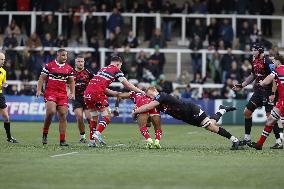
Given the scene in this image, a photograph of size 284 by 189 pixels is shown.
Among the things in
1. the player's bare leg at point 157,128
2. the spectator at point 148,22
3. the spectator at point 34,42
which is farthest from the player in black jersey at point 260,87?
the spectator at point 148,22

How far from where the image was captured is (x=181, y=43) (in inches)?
1599

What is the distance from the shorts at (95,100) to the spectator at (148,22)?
62.7 ft

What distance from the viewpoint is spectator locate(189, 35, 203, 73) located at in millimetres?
37906

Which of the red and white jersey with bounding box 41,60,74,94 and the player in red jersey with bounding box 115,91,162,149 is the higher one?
the red and white jersey with bounding box 41,60,74,94

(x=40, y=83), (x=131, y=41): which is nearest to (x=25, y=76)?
(x=131, y=41)

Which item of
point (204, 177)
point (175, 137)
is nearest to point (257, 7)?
point (175, 137)

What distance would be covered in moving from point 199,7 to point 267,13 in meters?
3.32

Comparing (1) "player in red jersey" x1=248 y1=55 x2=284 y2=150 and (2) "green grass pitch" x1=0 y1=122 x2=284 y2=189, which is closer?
(2) "green grass pitch" x1=0 y1=122 x2=284 y2=189

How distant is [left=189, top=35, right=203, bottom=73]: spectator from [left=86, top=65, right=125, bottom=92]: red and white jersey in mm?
17232

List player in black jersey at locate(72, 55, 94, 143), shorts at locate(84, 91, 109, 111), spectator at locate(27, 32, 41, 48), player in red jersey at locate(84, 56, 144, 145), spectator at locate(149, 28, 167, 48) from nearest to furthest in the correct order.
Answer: player in red jersey at locate(84, 56, 144, 145), shorts at locate(84, 91, 109, 111), player in black jersey at locate(72, 55, 94, 143), spectator at locate(27, 32, 41, 48), spectator at locate(149, 28, 167, 48)

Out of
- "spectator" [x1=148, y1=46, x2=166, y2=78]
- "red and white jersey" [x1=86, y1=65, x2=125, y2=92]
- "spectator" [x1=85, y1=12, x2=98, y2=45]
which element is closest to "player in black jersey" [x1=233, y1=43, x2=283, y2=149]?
"red and white jersey" [x1=86, y1=65, x2=125, y2=92]

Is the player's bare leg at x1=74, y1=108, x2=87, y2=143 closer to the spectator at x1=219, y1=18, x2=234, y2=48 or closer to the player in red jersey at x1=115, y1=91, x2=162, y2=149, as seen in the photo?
the player in red jersey at x1=115, y1=91, x2=162, y2=149

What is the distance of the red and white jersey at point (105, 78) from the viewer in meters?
20.7

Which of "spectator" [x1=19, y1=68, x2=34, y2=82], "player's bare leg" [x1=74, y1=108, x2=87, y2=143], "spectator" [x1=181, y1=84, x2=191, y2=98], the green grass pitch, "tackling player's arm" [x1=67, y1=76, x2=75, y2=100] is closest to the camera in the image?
the green grass pitch
